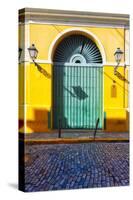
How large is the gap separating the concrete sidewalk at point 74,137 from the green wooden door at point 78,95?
0.07 meters

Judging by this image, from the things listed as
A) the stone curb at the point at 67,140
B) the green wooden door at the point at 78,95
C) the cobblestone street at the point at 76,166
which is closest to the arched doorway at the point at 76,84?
the green wooden door at the point at 78,95

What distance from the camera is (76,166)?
13.9 ft

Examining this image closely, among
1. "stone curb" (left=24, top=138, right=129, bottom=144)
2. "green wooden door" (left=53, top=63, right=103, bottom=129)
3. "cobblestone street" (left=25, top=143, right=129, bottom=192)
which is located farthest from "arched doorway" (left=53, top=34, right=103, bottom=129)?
"cobblestone street" (left=25, top=143, right=129, bottom=192)

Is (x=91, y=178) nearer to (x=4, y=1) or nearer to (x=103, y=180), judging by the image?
(x=103, y=180)

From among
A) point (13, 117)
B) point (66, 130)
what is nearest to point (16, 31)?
point (13, 117)

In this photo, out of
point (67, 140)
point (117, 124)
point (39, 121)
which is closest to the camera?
point (39, 121)

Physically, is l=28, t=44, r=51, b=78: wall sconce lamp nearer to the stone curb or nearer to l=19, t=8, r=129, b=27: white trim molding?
l=19, t=8, r=129, b=27: white trim molding

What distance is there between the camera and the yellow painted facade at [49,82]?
4.05 metres

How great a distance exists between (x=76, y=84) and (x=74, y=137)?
52 cm

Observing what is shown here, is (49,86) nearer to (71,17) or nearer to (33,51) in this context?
(33,51)

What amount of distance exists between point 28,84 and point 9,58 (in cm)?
30

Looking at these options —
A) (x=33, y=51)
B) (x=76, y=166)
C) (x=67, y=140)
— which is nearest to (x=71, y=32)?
(x=33, y=51)

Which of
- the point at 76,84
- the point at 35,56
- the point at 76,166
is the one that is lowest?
the point at 76,166

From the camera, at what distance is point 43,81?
163 inches
